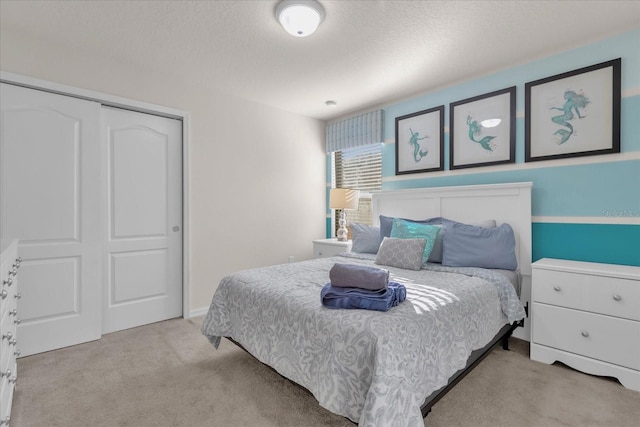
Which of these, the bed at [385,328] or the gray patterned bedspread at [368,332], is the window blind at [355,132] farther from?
the gray patterned bedspread at [368,332]

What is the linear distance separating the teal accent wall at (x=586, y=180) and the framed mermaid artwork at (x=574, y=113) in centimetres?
5

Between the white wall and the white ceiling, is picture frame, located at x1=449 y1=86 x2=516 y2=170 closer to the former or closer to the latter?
the white ceiling

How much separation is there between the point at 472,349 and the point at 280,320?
1126mm

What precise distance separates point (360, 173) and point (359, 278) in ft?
9.08

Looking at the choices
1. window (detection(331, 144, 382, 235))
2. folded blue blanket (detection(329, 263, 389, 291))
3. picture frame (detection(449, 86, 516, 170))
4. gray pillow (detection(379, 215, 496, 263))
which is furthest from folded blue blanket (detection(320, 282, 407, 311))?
window (detection(331, 144, 382, 235))

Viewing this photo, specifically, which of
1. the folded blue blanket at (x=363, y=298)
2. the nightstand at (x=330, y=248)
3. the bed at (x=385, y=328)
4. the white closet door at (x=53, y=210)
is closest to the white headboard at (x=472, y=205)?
the bed at (x=385, y=328)

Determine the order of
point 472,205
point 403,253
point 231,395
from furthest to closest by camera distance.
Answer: point 472,205 → point 403,253 → point 231,395

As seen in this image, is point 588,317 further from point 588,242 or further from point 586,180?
point 586,180

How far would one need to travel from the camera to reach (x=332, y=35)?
239 cm

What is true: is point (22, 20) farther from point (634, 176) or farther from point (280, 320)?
point (634, 176)

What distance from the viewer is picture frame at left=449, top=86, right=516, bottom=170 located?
112 inches

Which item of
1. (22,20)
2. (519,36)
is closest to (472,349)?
(519,36)

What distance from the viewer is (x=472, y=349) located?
1829 mm

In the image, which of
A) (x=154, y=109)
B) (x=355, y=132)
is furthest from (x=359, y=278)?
(x=355, y=132)
